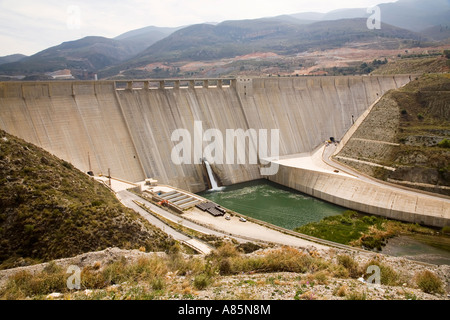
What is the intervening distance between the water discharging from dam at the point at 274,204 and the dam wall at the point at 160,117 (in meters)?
2.20

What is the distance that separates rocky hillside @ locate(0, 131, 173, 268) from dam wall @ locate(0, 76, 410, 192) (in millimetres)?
9164

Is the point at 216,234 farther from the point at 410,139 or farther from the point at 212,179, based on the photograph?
the point at 410,139

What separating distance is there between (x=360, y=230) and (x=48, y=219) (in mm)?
19951

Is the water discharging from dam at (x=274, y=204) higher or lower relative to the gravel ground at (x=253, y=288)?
lower

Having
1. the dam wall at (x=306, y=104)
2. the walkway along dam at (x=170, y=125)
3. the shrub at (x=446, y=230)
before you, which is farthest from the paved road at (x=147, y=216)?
the dam wall at (x=306, y=104)

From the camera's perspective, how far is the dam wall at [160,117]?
27.0 meters

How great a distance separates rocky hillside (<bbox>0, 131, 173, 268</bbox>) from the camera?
13.9m

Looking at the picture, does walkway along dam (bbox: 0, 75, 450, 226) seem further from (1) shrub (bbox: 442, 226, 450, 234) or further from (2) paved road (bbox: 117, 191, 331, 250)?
(2) paved road (bbox: 117, 191, 331, 250)

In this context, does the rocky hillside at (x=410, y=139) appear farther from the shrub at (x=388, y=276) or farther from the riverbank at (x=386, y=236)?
the shrub at (x=388, y=276)

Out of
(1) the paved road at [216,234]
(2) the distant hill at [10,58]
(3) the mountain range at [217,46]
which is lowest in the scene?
(1) the paved road at [216,234]

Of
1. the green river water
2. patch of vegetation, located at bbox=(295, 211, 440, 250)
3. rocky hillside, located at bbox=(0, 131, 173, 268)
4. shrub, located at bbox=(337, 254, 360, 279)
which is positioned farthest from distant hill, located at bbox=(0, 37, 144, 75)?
shrub, located at bbox=(337, 254, 360, 279)

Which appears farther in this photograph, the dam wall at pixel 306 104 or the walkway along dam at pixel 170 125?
the dam wall at pixel 306 104

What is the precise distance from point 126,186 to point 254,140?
16.8m

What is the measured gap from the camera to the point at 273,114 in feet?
135
